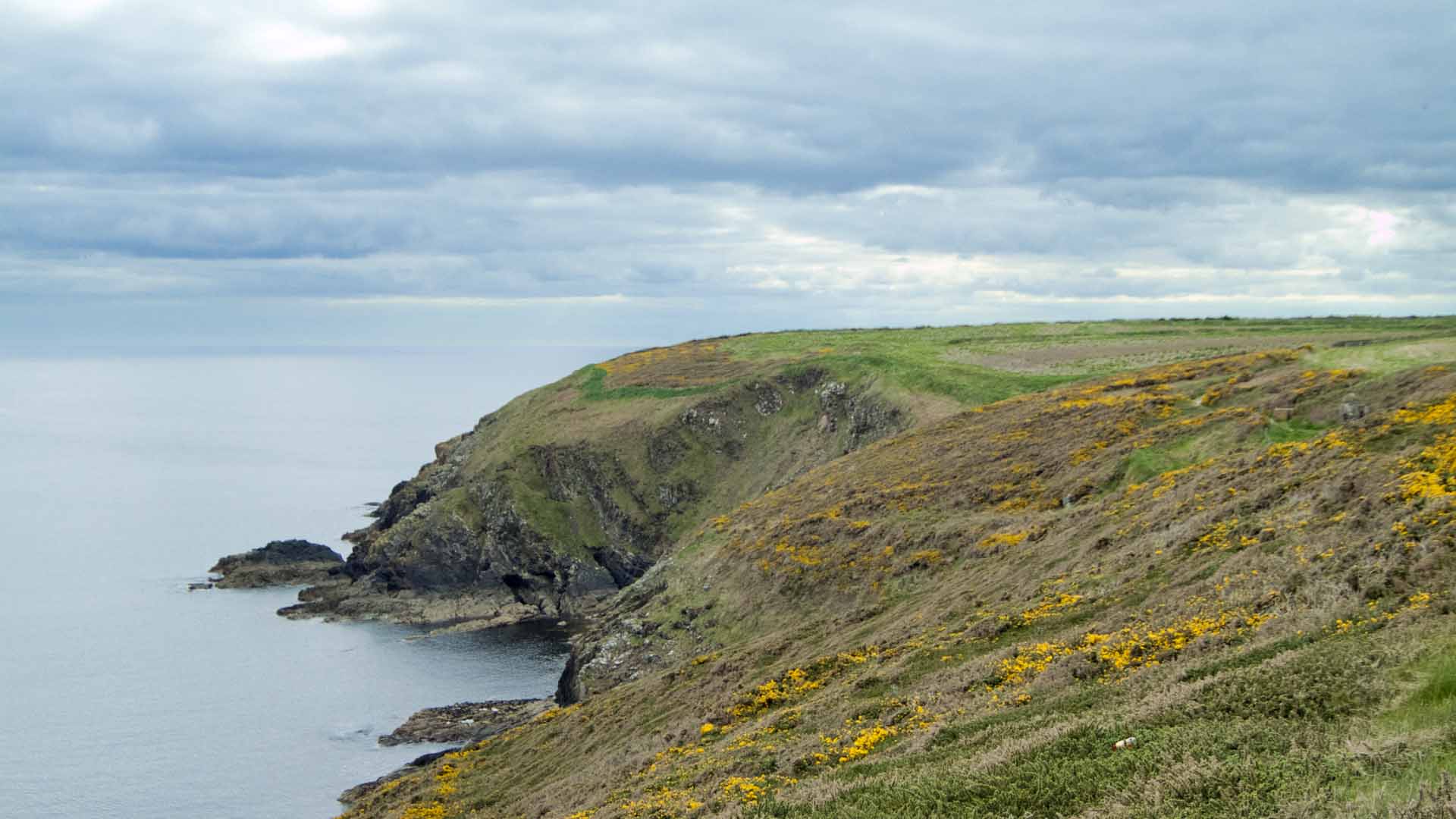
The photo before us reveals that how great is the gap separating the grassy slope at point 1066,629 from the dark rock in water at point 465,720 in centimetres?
1160

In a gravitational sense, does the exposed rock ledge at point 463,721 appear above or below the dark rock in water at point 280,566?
below

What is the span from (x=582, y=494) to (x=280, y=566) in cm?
3498

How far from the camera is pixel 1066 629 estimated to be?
2911 cm

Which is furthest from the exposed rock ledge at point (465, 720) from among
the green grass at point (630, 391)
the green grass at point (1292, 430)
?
the green grass at point (630, 391)

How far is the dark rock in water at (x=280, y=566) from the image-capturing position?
10925 centimetres

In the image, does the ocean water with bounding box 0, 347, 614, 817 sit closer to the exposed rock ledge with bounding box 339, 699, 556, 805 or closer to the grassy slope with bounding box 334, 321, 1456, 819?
the exposed rock ledge with bounding box 339, 699, 556, 805

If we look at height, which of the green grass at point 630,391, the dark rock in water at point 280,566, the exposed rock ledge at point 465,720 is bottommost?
the exposed rock ledge at point 465,720

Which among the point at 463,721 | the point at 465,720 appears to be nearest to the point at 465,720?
the point at 465,720

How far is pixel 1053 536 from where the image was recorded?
42750 mm

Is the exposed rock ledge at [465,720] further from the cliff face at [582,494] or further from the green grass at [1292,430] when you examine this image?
the green grass at [1292,430]

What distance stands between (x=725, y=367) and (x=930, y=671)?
100m

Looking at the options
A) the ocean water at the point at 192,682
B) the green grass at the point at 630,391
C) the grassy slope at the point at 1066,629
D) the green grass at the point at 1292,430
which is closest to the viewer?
the grassy slope at the point at 1066,629

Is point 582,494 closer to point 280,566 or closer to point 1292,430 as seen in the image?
point 280,566

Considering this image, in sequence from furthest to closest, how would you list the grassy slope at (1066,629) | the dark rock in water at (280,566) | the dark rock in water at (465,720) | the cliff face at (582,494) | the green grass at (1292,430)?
the dark rock in water at (280,566)
the cliff face at (582,494)
the dark rock in water at (465,720)
the green grass at (1292,430)
the grassy slope at (1066,629)
